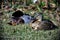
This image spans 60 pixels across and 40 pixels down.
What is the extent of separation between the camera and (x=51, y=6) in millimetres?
4527

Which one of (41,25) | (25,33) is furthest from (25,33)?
Answer: (41,25)

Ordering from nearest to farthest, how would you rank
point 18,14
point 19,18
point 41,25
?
point 41,25 → point 19,18 → point 18,14

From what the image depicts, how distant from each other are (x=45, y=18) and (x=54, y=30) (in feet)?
1.84

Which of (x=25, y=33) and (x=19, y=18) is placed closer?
(x=25, y=33)

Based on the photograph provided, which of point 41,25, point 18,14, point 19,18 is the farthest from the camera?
point 18,14

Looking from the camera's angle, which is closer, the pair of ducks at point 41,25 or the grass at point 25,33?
the grass at point 25,33

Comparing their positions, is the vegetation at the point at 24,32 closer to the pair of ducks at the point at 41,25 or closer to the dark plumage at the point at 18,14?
the pair of ducks at the point at 41,25

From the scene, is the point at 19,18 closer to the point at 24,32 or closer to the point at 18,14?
the point at 18,14

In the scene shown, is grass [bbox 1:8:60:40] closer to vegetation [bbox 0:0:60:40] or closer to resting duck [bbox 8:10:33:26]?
vegetation [bbox 0:0:60:40]

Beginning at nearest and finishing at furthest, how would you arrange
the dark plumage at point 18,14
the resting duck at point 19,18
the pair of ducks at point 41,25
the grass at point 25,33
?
the grass at point 25,33, the pair of ducks at point 41,25, the resting duck at point 19,18, the dark plumage at point 18,14

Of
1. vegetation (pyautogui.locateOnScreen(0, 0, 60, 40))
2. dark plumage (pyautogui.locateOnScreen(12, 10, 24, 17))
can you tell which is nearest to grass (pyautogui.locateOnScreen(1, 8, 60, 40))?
vegetation (pyautogui.locateOnScreen(0, 0, 60, 40))

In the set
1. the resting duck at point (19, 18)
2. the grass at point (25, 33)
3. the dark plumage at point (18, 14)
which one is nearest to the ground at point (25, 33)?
the grass at point (25, 33)

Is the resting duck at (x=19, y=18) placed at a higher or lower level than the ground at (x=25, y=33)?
higher

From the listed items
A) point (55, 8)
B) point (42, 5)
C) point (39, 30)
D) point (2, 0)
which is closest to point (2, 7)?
point (2, 0)
